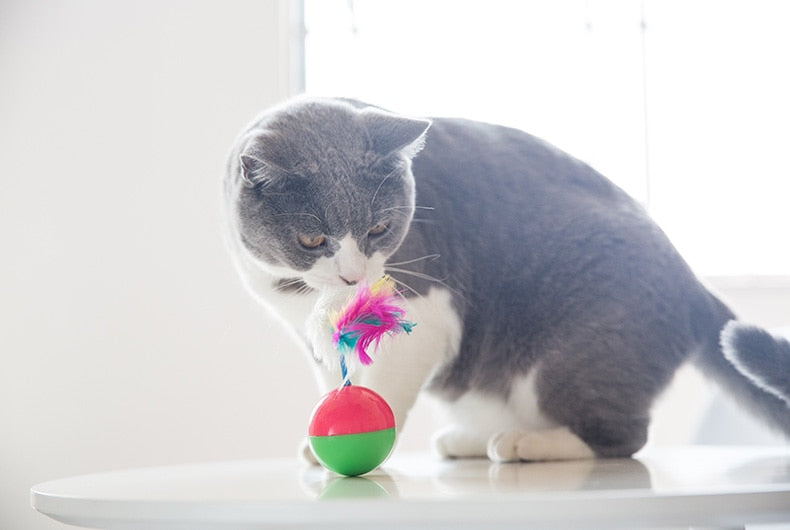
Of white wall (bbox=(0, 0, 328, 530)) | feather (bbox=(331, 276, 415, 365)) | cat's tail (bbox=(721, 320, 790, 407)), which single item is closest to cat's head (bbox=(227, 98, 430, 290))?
feather (bbox=(331, 276, 415, 365))

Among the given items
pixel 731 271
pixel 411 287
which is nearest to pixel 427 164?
pixel 411 287

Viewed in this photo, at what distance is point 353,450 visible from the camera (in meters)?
0.97

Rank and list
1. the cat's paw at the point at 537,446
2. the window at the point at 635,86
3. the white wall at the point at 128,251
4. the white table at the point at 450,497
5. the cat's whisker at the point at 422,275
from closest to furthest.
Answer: the white table at the point at 450,497 < the cat's paw at the point at 537,446 < the cat's whisker at the point at 422,275 < the white wall at the point at 128,251 < the window at the point at 635,86

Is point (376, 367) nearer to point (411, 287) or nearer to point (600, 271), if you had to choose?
point (411, 287)

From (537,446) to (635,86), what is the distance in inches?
75.9

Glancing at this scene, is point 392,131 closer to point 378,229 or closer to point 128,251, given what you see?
point 378,229

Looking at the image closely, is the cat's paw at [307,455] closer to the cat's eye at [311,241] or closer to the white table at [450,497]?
the white table at [450,497]

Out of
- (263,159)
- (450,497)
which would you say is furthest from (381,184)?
(450,497)

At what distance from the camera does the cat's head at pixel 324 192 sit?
121cm

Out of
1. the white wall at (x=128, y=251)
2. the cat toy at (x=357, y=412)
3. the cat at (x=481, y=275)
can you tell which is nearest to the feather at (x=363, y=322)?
the cat toy at (x=357, y=412)

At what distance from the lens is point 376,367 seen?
4.10ft

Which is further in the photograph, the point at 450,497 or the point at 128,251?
the point at 128,251

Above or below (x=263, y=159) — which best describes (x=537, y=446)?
below

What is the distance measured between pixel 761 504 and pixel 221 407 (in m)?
2.10
